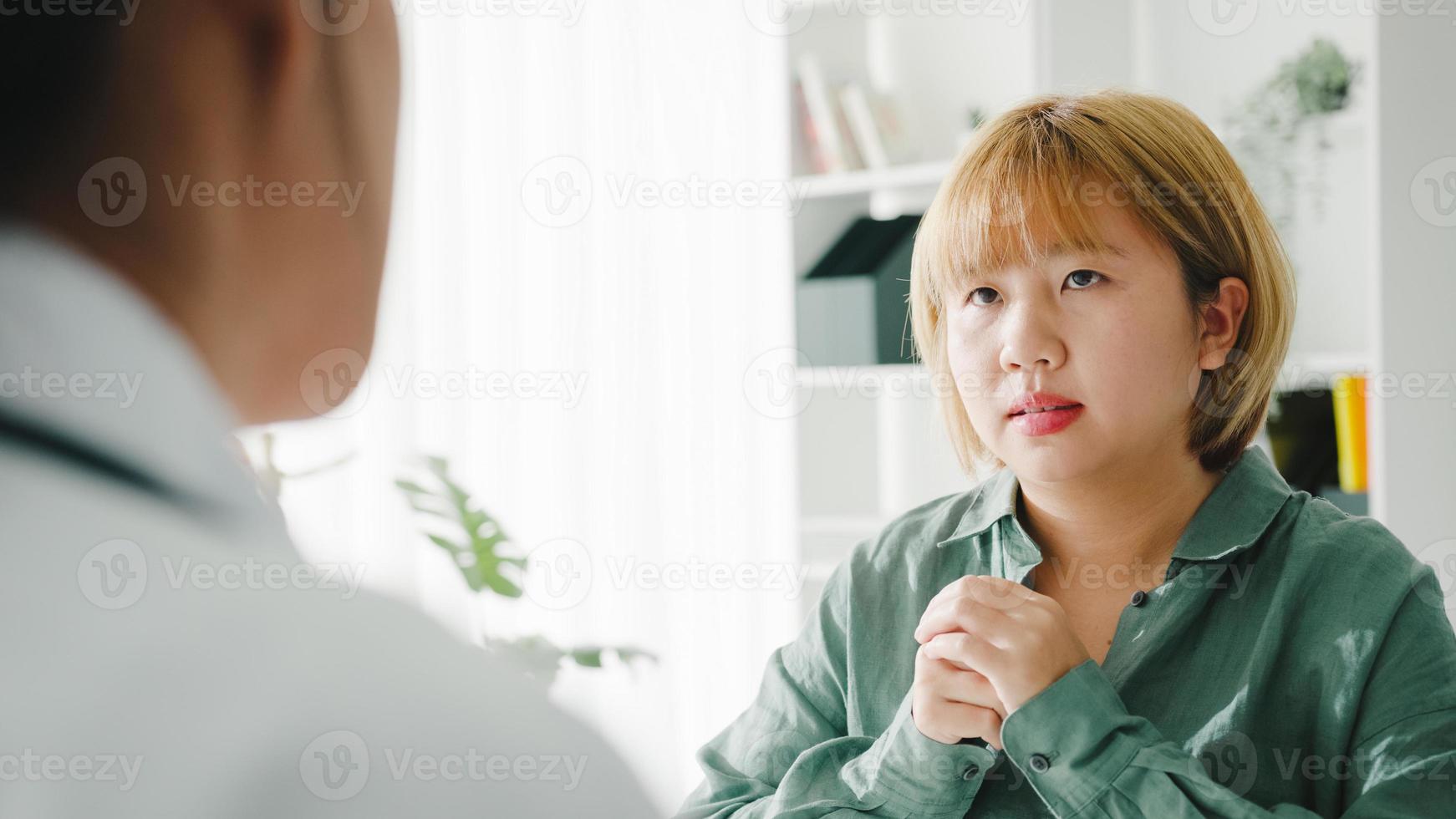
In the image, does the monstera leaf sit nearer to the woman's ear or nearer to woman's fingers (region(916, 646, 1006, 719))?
woman's fingers (region(916, 646, 1006, 719))

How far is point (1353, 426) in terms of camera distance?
2.14m

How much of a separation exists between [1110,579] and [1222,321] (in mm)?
261

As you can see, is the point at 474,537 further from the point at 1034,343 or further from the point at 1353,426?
the point at 1353,426

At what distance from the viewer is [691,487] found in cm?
295

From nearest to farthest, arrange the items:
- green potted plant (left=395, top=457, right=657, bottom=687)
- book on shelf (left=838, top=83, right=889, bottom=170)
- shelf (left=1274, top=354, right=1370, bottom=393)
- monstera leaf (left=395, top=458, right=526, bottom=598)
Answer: green potted plant (left=395, top=457, right=657, bottom=687), monstera leaf (left=395, top=458, right=526, bottom=598), shelf (left=1274, top=354, right=1370, bottom=393), book on shelf (left=838, top=83, right=889, bottom=170)

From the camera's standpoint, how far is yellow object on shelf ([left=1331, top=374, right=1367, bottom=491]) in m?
2.14

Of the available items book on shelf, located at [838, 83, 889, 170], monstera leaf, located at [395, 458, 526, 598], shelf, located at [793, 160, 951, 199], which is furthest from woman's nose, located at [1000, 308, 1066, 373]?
book on shelf, located at [838, 83, 889, 170]

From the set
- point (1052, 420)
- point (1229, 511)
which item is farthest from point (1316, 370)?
point (1052, 420)

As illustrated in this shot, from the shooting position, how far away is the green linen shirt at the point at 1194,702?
2.78 ft

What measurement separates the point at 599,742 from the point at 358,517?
2.06 m

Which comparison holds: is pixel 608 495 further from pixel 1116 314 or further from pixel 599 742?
pixel 599 742

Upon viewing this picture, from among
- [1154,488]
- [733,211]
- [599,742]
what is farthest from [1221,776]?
[733,211]

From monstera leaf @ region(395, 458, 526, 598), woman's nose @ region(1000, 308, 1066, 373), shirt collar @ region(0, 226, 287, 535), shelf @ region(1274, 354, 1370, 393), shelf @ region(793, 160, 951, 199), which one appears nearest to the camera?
shirt collar @ region(0, 226, 287, 535)

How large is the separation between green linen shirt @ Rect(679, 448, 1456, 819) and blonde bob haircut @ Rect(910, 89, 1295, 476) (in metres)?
0.08
